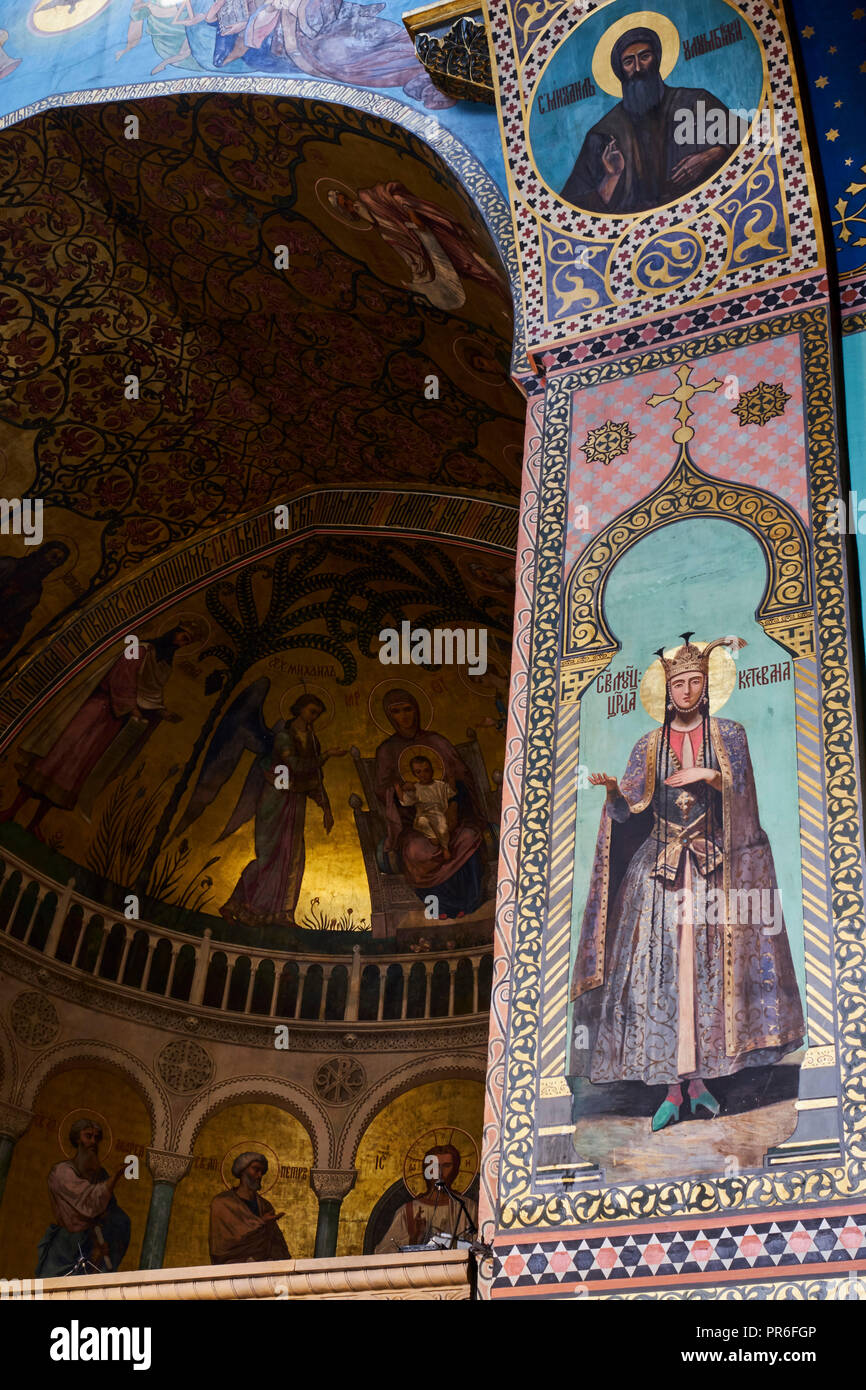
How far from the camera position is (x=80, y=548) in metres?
10.3

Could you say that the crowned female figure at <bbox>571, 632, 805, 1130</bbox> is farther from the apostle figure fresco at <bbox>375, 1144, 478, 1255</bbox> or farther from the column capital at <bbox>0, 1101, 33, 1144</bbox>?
the column capital at <bbox>0, 1101, 33, 1144</bbox>

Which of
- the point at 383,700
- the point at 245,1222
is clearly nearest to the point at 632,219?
the point at 383,700

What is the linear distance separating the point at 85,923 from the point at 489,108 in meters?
6.73

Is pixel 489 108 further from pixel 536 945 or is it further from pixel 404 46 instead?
pixel 536 945

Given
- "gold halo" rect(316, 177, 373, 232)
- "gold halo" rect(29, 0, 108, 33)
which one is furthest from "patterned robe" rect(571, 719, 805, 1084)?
"gold halo" rect(29, 0, 108, 33)

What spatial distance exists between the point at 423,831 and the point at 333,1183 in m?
2.72

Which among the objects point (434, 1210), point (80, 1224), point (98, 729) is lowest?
point (80, 1224)

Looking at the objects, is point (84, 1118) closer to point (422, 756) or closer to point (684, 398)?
point (422, 756)

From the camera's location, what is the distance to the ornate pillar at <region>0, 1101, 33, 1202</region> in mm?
10242

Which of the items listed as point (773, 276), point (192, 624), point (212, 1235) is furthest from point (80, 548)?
point (773, 276)

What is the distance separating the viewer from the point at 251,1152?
1109 cm

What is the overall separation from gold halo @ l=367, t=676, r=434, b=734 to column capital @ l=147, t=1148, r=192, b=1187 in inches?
141
